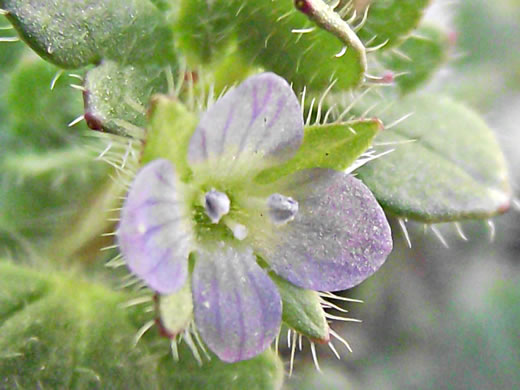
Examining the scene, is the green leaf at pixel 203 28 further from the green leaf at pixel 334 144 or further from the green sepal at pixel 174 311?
the green sepal at pixel 174 311

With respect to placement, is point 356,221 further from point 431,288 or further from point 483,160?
point 431,288

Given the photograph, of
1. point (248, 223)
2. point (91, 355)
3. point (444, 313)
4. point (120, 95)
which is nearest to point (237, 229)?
point (248, 223)

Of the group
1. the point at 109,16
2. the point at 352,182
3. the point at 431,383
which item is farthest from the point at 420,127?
the point at 431,383

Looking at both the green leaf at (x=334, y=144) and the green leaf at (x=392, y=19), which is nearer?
the green leaf at (x=334, y=144)

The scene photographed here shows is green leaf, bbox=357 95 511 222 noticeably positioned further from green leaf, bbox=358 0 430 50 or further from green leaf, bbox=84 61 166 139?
green leaf, bbox=84 61 166 139

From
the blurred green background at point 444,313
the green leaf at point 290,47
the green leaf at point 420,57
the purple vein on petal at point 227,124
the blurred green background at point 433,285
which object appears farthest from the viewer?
the blurred green background at point 444,313

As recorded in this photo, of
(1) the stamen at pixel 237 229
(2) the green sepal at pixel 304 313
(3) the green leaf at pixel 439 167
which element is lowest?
(3) the green leaf at pixel 439 167

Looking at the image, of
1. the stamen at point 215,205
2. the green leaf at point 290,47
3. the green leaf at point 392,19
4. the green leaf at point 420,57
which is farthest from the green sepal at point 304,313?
the green leaf at point 420,57
